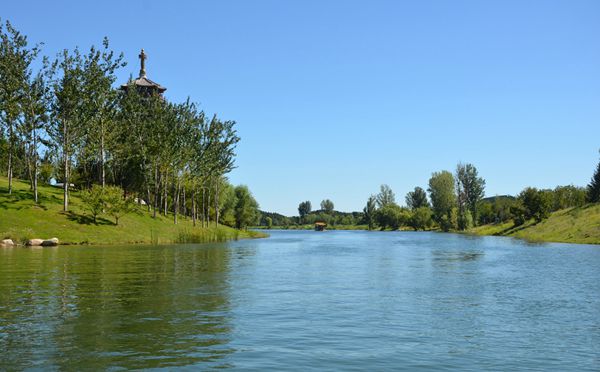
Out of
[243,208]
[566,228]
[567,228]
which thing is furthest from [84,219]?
[566,228]

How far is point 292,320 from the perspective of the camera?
21797mm

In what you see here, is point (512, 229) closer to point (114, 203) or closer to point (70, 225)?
point (114, 203)

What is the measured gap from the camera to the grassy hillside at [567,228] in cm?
9556

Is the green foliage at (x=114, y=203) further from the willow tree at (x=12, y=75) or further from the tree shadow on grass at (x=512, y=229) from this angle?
the tree shadow on grass at (x=512, y=229)

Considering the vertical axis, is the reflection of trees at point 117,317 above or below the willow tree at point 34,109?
below

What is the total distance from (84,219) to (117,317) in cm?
6549

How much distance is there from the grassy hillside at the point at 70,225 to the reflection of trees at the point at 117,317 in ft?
116

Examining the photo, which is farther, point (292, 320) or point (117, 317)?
point (292, 320)

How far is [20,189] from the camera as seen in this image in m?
89.6

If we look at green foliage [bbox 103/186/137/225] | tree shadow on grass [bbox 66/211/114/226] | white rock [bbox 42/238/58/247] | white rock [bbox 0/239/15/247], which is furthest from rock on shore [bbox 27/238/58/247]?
green foliage [bbox 103/186/137/225]

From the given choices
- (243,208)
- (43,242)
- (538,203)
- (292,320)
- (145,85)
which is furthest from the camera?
(243,208)

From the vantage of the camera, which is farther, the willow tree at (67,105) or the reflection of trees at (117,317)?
the willow tree at (67,105)

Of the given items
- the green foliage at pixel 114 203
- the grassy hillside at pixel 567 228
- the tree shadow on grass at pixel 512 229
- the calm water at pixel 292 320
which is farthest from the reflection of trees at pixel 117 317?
the tree shadow on grass at pixel 512 229

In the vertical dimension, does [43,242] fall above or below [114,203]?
below
